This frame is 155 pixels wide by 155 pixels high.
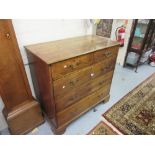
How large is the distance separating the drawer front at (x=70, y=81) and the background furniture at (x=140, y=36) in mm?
1964

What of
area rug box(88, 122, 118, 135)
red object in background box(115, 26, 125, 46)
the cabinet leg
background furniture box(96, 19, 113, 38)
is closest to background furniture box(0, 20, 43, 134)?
the cabinet leg

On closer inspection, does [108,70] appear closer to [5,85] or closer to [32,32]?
[32,32]

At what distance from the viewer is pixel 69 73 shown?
1.19 meters

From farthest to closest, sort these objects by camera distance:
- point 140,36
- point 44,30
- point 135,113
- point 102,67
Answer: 1. point 140,36
2. point 135,113
3. point 102,67
4. point 44,30

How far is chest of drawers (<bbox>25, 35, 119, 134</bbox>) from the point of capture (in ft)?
3.65

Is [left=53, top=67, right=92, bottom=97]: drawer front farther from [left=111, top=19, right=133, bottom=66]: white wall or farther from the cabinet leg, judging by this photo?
[left=111, top=19, right=133, bottom=66]: white wall

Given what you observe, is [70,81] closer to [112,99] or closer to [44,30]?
[44,30]

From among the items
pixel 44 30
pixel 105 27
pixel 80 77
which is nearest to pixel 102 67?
pixel 80 77

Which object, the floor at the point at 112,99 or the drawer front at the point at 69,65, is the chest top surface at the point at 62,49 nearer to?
the drawer front at the point at 69,65

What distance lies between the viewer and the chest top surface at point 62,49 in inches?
42.8

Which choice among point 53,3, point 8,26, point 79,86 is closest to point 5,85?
point 8,26

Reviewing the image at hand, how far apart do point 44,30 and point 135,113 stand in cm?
169

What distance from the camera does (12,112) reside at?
4.46 feet

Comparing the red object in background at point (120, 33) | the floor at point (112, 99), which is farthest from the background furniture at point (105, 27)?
the floor at point (112, 99)
